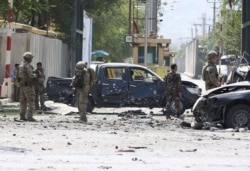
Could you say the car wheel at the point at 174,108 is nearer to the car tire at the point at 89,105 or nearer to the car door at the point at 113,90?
the car door at the point at 113,90

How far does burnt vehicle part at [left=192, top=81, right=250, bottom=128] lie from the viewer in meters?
18.2

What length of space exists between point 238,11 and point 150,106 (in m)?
37.1

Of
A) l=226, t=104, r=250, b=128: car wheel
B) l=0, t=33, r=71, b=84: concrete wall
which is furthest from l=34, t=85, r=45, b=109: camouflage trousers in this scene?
l=226, t=104, r=250, b=128: car wheel

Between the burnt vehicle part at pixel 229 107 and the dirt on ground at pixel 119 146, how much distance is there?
32 centimetres

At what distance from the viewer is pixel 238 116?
1834 cm

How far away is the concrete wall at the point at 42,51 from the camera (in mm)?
33625

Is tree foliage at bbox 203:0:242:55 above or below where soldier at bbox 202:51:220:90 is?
above

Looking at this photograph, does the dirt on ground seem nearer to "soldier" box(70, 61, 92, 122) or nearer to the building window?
"soldier" box(70, 61, 92, 122)

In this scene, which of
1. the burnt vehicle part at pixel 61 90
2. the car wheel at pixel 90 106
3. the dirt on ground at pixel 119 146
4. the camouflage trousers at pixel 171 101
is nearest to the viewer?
the dirt on ground at pixel 119 146

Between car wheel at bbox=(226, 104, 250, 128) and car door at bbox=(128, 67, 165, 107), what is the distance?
6989 mm

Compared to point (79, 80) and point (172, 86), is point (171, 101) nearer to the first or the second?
point (172, 86)

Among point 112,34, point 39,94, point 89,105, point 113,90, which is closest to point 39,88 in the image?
point 39,94

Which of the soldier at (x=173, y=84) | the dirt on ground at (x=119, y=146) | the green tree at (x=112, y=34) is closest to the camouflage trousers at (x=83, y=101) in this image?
the dirt on ground at (x=119, y=146)

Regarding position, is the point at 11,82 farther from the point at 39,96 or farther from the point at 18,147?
the point at 18,147
